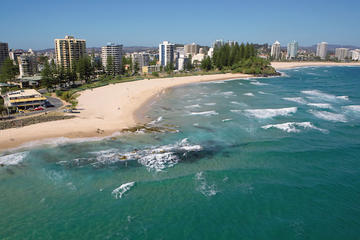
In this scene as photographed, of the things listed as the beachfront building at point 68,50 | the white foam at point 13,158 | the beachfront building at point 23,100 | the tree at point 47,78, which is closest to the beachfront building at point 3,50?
the beachfront building at point 68,50

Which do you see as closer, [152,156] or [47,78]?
[152,156]

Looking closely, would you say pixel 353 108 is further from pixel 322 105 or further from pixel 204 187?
pixel 204 187

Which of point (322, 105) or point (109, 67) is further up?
point (109, 67)

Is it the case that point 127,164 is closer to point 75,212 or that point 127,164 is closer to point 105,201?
point 105,201

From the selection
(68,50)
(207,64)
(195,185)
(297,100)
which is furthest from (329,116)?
Result: (68,50)

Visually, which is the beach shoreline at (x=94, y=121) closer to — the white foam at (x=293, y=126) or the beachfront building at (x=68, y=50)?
the white foam at (x=293, y=126)

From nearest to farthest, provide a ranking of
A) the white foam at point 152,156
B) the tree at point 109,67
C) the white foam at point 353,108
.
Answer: the white foam at point 152,156
the white foam at point 353,108
the tree at point 109,67
